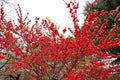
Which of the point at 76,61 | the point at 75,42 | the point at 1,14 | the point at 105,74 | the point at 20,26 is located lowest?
the point at 105,74

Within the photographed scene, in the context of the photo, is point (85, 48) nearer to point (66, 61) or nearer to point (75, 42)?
point (75, 42)

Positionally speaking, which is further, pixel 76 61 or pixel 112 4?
pixel 112 4

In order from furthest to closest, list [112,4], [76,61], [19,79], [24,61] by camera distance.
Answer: [19,79] → [112,4] → [24,61] → [76,61]

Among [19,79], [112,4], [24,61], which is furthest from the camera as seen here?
[19,79]

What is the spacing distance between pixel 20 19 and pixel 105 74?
3728 mm

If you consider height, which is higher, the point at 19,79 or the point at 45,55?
the point at 45,55

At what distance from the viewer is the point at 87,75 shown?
946cm

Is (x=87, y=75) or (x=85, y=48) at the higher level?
(x=85, y=48)

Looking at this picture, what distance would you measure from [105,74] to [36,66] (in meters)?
2.54

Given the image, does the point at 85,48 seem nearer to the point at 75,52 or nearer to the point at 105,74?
the point at 75,52

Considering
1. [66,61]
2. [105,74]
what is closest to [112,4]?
[105,74]

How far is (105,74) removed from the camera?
31.3ft

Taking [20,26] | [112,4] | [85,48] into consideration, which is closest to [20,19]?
[20,26]

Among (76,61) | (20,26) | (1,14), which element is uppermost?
(1,14)
